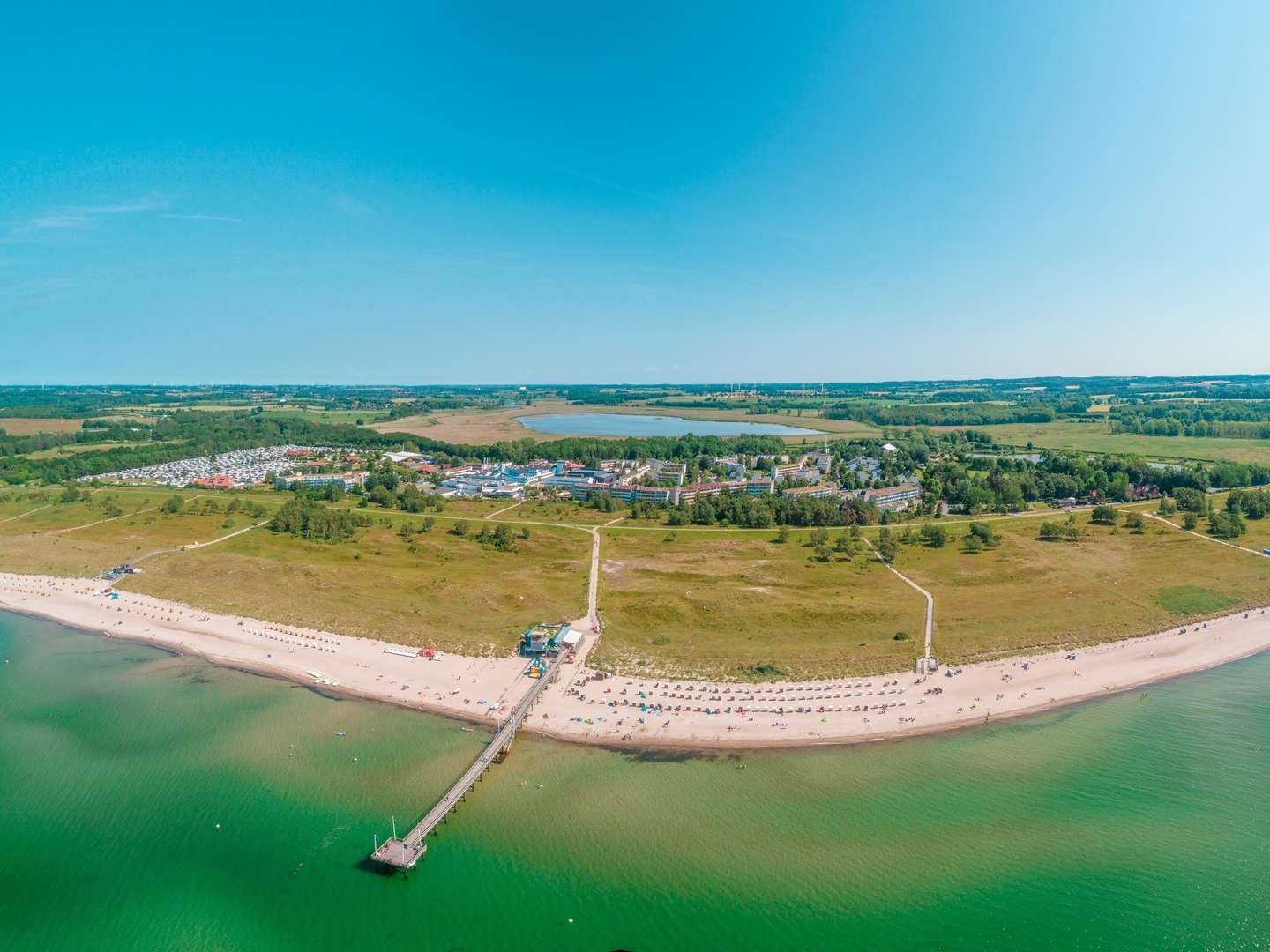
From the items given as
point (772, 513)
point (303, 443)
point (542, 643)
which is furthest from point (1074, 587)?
point (303, 443)

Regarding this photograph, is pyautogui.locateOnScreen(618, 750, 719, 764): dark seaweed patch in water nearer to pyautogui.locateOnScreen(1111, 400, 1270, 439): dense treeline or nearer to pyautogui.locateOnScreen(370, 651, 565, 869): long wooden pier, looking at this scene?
pyautogui.locateOnScreen(370, 651, 565, 869): long wooden pier

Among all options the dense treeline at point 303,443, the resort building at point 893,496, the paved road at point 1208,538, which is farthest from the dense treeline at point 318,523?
the paved road at point 1208,538

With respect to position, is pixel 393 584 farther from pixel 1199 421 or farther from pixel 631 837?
pixel 1199 421

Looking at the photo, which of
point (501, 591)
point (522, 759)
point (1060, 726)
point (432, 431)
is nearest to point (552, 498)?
point (501, 591)

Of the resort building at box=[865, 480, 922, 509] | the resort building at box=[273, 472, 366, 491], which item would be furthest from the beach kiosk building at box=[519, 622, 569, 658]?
the resort building at box=[273, 472, 366, 491]

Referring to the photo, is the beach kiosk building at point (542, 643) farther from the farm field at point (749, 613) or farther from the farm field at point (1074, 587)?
the farm field at point (1074, 587)

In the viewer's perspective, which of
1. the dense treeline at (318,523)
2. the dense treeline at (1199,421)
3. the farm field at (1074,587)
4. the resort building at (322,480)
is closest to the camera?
the farm field at (1074,587)
